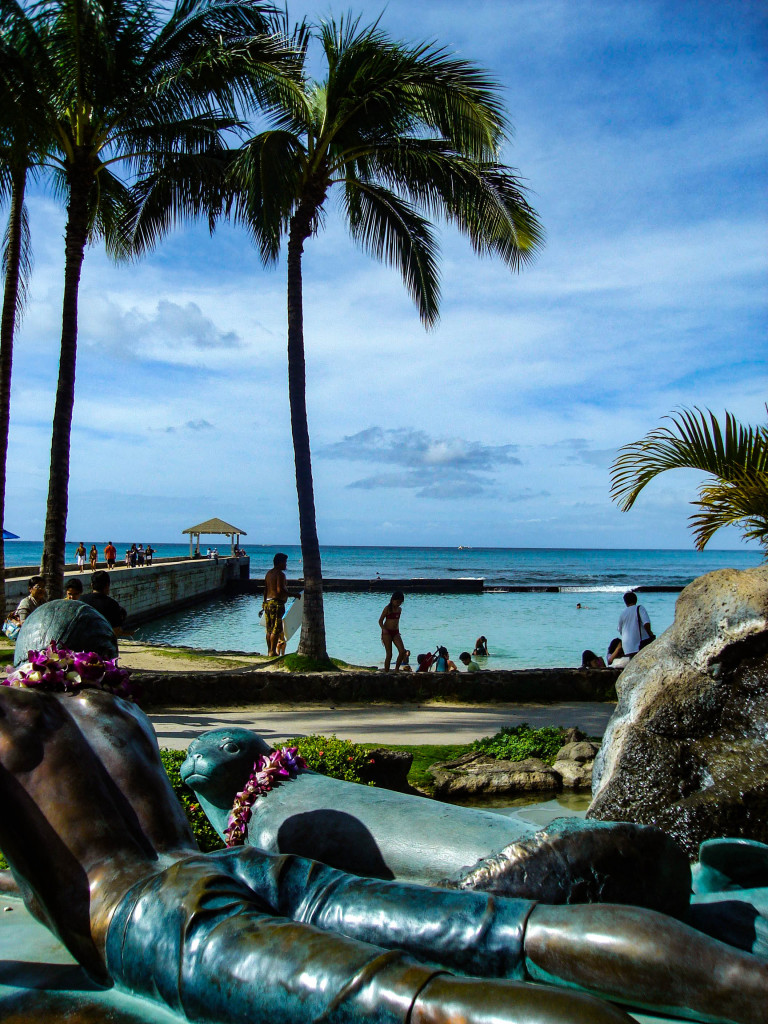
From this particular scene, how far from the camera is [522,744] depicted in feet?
23.2

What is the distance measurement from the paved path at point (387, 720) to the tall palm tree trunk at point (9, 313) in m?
6.96

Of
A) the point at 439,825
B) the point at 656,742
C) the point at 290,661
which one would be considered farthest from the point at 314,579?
the point at 439,825

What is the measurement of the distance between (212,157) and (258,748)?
11.7m

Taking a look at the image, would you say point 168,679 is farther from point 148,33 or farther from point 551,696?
point 148,33

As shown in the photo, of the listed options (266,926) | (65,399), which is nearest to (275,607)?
(65,399)

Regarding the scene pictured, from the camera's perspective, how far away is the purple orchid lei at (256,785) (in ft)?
9.97

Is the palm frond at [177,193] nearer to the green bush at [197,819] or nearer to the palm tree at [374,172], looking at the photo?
the palm tree at [374,172]

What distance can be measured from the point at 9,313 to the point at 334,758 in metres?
12.0

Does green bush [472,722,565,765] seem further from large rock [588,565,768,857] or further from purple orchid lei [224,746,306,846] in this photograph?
purple orchid lei [224,746,306,846]

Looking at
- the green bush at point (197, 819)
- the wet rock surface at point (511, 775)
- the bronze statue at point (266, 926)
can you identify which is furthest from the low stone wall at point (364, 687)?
the bronze statue at point (266, 926)

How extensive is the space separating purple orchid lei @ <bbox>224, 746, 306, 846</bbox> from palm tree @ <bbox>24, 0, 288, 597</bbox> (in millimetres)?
9096

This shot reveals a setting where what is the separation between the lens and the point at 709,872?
2686mm

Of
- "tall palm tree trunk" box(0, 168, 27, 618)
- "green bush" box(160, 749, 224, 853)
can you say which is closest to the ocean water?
"tall palm tree trunk" box(0, 168, 27, 618)

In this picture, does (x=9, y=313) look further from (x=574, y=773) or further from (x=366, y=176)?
(x=574, y=773)
